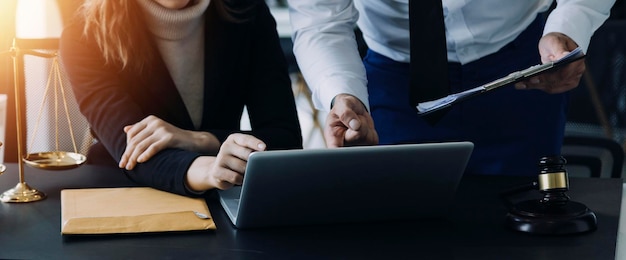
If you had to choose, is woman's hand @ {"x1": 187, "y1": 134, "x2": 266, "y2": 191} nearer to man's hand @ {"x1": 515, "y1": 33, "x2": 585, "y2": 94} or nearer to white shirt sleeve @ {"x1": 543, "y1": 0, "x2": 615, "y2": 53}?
man's hand @ {"x1": 515, "y1": 33, "x2": 585, "y2": 94}

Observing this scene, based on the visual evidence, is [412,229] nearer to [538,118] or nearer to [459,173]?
[459,173]

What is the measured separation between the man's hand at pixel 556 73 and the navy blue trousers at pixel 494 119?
138mm

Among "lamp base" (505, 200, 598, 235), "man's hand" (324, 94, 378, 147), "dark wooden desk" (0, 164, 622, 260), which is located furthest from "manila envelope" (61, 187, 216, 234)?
"lamp base" (505, 200, 598, 235)

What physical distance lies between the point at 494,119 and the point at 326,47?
38 centimetres

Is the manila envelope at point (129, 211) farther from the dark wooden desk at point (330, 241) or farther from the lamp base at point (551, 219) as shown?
the lamp base at point (551, 219)

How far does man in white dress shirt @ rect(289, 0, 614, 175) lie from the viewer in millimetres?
1764

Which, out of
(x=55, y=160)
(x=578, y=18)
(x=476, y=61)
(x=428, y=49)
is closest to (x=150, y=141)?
(x=55, y=160)

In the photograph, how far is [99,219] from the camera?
3.86 ft

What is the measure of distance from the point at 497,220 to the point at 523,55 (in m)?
0.68

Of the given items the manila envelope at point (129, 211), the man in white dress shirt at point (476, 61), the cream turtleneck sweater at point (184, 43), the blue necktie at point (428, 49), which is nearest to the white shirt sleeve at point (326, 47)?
the man in white dress shirt at point (476, 61)

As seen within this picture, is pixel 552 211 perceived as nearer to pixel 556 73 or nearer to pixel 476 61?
pixel 556 73

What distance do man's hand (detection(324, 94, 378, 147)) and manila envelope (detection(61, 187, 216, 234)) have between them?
10.5 inches

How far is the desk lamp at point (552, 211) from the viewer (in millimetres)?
1137

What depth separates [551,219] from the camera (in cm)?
114
